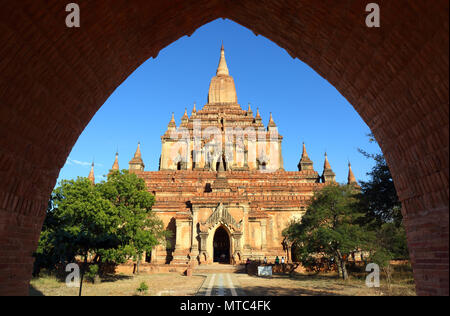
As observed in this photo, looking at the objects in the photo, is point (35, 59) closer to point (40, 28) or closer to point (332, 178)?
point (40, 28)

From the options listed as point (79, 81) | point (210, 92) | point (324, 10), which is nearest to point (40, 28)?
point (79, 81)

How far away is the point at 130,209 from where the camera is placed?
79.6 feet

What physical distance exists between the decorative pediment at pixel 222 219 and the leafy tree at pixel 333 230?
724cm

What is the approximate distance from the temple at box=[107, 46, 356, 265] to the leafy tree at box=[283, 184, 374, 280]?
3600mm

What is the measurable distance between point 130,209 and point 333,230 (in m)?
14.6

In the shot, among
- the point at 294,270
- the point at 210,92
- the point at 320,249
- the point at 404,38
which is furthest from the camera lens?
the point at 210,92

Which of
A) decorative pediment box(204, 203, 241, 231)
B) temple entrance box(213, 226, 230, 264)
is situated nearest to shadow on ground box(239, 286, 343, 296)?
decorative pediment box(204, 203, 241, 231)

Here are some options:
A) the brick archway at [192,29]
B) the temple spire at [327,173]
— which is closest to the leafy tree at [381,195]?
the brick archway at [192,29]

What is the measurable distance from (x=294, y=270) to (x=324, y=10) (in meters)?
25.8

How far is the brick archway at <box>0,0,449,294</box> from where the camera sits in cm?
389

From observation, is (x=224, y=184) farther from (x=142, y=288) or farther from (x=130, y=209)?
(x=142, y=288)

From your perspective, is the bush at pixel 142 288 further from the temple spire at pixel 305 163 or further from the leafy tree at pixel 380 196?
the temple spire at pixel 305 163

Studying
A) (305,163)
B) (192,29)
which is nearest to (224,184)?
(305,163)

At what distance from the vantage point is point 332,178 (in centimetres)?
5078
